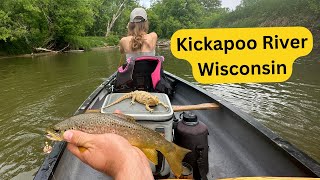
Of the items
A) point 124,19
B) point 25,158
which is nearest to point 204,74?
point 25,158

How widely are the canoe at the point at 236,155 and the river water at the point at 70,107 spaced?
1891mm

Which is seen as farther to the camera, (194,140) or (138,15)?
(138,15)

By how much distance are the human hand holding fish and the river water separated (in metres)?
3.28

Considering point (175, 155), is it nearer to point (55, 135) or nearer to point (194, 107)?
point (55, 135)

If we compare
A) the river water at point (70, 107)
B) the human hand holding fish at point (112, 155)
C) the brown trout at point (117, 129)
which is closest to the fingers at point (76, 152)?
the human hand holding fish at point (112, 155)

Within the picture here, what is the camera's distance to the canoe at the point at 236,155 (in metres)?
2.10

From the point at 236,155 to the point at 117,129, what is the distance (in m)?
1.66

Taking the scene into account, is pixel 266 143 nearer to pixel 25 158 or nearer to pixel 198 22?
pixel 25 158

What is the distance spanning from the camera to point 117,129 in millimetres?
1707

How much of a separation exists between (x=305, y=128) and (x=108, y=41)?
35389 mm

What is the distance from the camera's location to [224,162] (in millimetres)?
2930

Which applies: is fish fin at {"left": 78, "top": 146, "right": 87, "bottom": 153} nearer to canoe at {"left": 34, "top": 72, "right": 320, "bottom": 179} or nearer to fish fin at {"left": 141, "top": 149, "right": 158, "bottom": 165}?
fish fin at {"left": 141, "top": 149, "right": 158, "bottom": 165}

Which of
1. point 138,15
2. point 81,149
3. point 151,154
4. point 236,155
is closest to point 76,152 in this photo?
point 81,149

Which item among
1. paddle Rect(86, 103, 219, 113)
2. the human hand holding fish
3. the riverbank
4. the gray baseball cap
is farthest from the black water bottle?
the riverbank
